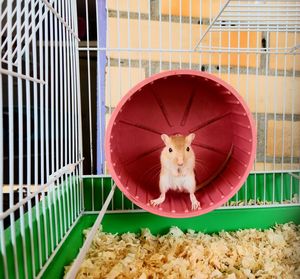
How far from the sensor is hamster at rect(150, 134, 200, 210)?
0.94 m

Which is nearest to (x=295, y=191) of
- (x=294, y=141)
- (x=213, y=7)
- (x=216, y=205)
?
(x=294, y=141)

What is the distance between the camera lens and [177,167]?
0.96 metres

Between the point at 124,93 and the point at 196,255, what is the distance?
0.69 meters

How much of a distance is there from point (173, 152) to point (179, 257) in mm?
303

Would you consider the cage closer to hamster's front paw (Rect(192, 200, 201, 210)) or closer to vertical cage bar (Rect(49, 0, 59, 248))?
vertical cage bar (Rect(49, 0, 59, 248))

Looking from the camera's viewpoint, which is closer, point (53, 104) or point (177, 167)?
point (53, 104)

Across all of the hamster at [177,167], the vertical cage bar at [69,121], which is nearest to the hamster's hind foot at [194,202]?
the hamster at [177,167]

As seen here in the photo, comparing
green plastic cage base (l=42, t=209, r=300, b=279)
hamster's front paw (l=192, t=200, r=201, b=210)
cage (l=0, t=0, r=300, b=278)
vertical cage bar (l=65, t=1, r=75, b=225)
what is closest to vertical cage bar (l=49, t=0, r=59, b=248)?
cage (l=0, t=0, r=300, b=278)

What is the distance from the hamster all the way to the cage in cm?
16

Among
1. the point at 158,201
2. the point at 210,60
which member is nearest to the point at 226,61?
the point at 210,60

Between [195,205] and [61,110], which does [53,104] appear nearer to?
[61,110]

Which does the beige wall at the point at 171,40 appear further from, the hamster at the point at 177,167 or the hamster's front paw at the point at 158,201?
the hamster's front paw at the point at 158,201

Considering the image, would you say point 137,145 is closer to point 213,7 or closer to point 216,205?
point 216,205

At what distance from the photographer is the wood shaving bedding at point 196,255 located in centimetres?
83
